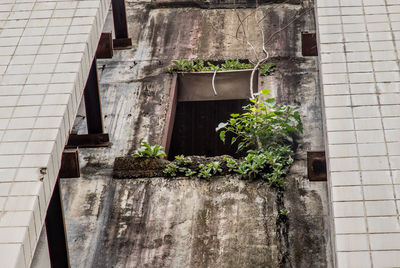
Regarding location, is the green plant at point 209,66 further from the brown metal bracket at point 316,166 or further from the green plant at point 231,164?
the brown metal bracket at point 316,166

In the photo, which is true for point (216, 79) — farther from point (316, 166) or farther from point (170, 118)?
point (316, 166)

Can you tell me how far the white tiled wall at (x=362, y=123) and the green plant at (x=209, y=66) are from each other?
11.9ft

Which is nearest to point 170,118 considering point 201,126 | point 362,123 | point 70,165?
point 70,165

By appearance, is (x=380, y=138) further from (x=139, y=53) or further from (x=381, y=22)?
(x=139, y=53)

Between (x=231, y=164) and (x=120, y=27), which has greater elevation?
(x=120, y=27)

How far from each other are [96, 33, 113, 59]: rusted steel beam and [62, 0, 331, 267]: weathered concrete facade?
3.14 feet

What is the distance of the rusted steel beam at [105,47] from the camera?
9469 millimetres

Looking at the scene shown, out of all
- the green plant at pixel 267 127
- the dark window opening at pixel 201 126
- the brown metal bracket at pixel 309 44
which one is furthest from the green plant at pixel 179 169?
the dark window opening at pixel 201 126

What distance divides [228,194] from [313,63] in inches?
124

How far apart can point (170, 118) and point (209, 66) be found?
1.37 meters

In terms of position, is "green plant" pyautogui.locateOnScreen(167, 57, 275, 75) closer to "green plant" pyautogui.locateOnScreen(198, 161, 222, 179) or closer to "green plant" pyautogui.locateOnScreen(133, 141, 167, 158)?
"green plant" pyautogui.locateOnScreen(133, 141, 167, 158)

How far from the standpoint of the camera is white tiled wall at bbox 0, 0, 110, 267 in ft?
16.9

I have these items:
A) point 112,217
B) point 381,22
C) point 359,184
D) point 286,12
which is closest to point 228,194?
point 112,217

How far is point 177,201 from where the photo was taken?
28.1 feet
